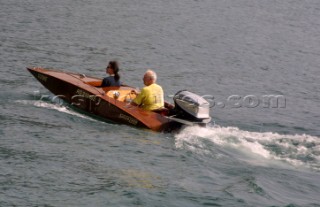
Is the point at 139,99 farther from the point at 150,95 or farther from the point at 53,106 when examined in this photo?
the point at 53,106

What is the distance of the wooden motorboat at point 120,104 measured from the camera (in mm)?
16891

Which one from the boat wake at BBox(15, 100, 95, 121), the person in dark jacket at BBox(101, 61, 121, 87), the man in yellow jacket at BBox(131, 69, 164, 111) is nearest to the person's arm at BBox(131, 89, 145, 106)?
the man in yellow jacket at BBox(131, 69, 164, 111)

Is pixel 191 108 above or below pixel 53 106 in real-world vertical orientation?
above

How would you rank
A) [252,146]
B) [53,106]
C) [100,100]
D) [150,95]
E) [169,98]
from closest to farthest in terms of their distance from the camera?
[252,146]
[150,95]
[100,100]
[53,106]
[169,98]

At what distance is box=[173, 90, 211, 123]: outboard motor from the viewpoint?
16797 millimetres

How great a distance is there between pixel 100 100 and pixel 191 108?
2.43 metres

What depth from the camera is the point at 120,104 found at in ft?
57.7

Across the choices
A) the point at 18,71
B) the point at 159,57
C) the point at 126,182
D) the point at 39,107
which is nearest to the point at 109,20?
the point at 159,57

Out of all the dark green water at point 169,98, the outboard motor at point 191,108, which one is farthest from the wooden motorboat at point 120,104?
the dark green water at point 169,98

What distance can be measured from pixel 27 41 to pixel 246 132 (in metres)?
12.6

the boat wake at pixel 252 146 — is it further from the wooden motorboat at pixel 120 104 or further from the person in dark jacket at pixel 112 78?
the person in dark jacket at pixel 112 78

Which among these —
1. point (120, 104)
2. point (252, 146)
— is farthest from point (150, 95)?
point (252, 146)

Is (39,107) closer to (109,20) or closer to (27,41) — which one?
(27,41)

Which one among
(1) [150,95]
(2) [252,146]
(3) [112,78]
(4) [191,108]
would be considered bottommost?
(2) [252,146]
